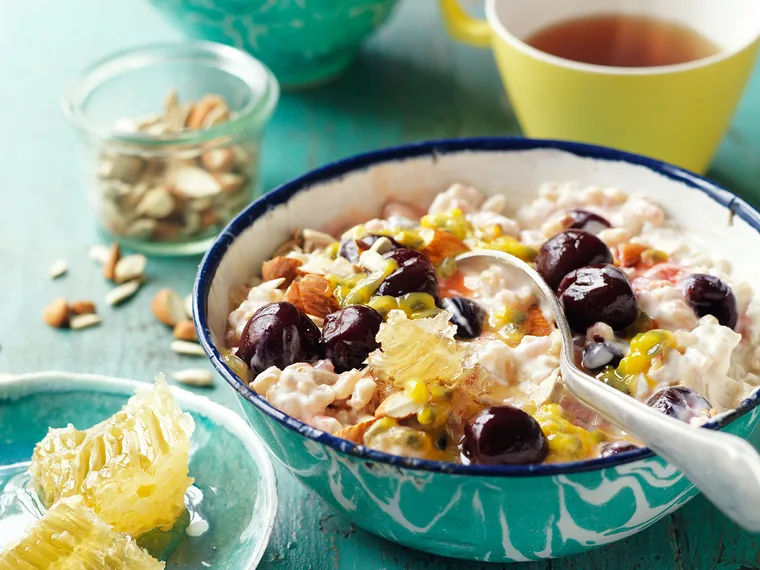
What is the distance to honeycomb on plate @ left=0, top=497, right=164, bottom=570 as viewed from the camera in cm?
112

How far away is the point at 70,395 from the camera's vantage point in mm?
1468

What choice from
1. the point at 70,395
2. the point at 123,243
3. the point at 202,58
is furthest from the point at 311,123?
the point at 70,395

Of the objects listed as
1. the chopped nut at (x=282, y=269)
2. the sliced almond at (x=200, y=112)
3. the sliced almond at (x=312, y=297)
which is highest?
the sliced almond at (x=312, y=297)

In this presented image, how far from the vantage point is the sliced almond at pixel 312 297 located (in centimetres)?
134

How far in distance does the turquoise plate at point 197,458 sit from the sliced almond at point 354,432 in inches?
7.2

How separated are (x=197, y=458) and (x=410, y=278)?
40cm

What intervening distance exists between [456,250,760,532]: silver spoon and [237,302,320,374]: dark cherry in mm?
371

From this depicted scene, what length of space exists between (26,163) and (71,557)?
126 cm

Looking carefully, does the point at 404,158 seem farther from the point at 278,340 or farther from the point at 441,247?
the point at 278,340

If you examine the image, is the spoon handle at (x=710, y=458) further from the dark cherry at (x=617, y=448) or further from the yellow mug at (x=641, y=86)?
the yellow mug at (x=641, y=86)

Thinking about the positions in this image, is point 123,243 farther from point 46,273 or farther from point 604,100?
point 604,100

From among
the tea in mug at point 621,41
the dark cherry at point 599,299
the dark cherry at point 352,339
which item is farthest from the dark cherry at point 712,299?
the tea in mug at point 621,41

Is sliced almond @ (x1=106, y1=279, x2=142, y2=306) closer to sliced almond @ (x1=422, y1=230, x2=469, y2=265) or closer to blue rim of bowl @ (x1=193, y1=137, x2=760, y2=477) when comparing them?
blue rim of bowl @ (x1=193, y1=137, x2=760, y2=477)

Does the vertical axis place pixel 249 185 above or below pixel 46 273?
above
